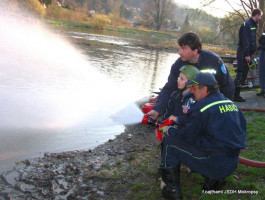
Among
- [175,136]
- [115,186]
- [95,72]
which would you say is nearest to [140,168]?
[115,186]

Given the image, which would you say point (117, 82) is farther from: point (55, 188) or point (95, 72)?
point (55, 188)

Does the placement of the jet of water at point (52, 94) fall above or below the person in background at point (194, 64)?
below

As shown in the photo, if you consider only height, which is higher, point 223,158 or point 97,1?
point 97,1

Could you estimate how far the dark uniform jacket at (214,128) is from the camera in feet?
11.3

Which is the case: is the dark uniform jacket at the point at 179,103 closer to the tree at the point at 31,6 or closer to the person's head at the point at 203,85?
the person's head at the point at 203,85

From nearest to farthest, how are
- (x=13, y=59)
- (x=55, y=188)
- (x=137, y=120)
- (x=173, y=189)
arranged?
(x=173, y=189), (x=55, y=188), (x=137, y=120), (x=13, y=59)

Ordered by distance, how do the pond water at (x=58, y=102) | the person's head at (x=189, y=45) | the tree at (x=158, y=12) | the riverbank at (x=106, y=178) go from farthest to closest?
1. the tree at (x=158, y=12)
2. the pond water at (x=58, y=102)
3. the person's head at (x=189, y=45)
4. the riverbank at (x=106, y=178)

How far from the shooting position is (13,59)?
14438mm

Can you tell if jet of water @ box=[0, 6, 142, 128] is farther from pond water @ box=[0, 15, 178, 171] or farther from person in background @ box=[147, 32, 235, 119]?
person in background @ box=[147, 32, 235, 119]

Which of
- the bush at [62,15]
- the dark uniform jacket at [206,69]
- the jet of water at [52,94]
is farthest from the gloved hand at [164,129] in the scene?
the bush at [62,15]

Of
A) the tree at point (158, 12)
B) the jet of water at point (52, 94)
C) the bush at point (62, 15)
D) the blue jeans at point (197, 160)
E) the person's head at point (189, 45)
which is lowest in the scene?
the jet of water at point (52, 94)

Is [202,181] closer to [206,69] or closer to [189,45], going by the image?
[206,69]

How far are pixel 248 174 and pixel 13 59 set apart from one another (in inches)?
506

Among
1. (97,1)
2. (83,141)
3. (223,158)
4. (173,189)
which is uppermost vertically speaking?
(97,1)
